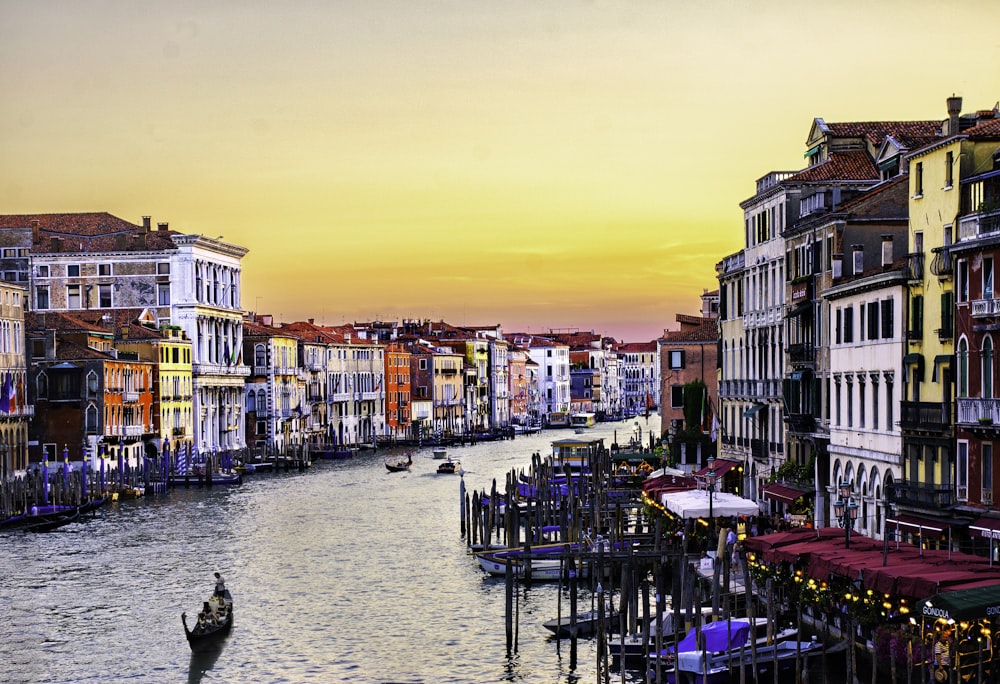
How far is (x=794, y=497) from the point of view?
3075cm

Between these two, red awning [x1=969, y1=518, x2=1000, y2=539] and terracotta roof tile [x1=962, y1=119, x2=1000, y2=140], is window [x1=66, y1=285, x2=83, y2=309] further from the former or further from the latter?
red awning [x1=969, y1=518, x2=1000, y2=539]

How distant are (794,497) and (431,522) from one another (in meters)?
17.3

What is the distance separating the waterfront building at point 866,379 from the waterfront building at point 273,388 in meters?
52.1

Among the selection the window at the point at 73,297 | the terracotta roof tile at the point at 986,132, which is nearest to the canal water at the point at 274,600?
the terracotta roof tile at the point at 986,132

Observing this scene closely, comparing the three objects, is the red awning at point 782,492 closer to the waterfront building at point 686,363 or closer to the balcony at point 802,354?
the balcony at point 802,354

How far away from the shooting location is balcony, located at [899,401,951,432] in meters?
23.4

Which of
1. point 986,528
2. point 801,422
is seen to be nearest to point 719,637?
point 986,528

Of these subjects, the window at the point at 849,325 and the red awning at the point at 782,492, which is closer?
the window at the point at 849,325

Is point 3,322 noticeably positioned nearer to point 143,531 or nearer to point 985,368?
point 143,531

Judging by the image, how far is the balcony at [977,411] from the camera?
848 inches

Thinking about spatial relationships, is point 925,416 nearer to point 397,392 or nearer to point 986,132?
point 986,132

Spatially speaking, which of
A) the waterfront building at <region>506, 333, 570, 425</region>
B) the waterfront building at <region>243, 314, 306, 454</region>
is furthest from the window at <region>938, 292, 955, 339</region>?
the waterfront building at <region>506, 333, 570, 425</region>

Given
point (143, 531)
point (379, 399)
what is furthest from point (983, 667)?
point (379, 399)

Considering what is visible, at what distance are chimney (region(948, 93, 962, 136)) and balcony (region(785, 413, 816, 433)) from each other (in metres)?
7.14
